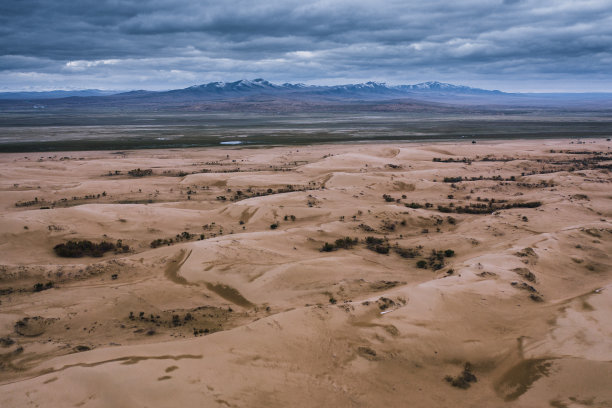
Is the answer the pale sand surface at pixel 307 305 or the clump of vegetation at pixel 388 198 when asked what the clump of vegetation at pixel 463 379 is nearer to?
the pale sand surface at pixel 307 305

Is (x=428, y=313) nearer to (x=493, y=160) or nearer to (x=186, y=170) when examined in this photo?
(x=186, y=170)

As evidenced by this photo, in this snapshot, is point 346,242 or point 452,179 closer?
point 346,242

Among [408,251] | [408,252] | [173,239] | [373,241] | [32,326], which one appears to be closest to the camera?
[32,326]

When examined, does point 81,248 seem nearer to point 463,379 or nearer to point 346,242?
point 346,242

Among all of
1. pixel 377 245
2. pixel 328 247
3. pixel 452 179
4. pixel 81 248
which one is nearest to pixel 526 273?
pixel 377 245

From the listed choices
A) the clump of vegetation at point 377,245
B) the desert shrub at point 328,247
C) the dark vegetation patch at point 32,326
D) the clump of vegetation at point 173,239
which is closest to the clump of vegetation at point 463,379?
the clump of vegetation at point 377,245

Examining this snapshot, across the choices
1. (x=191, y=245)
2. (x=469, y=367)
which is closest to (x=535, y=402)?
(x=469, y=367)
